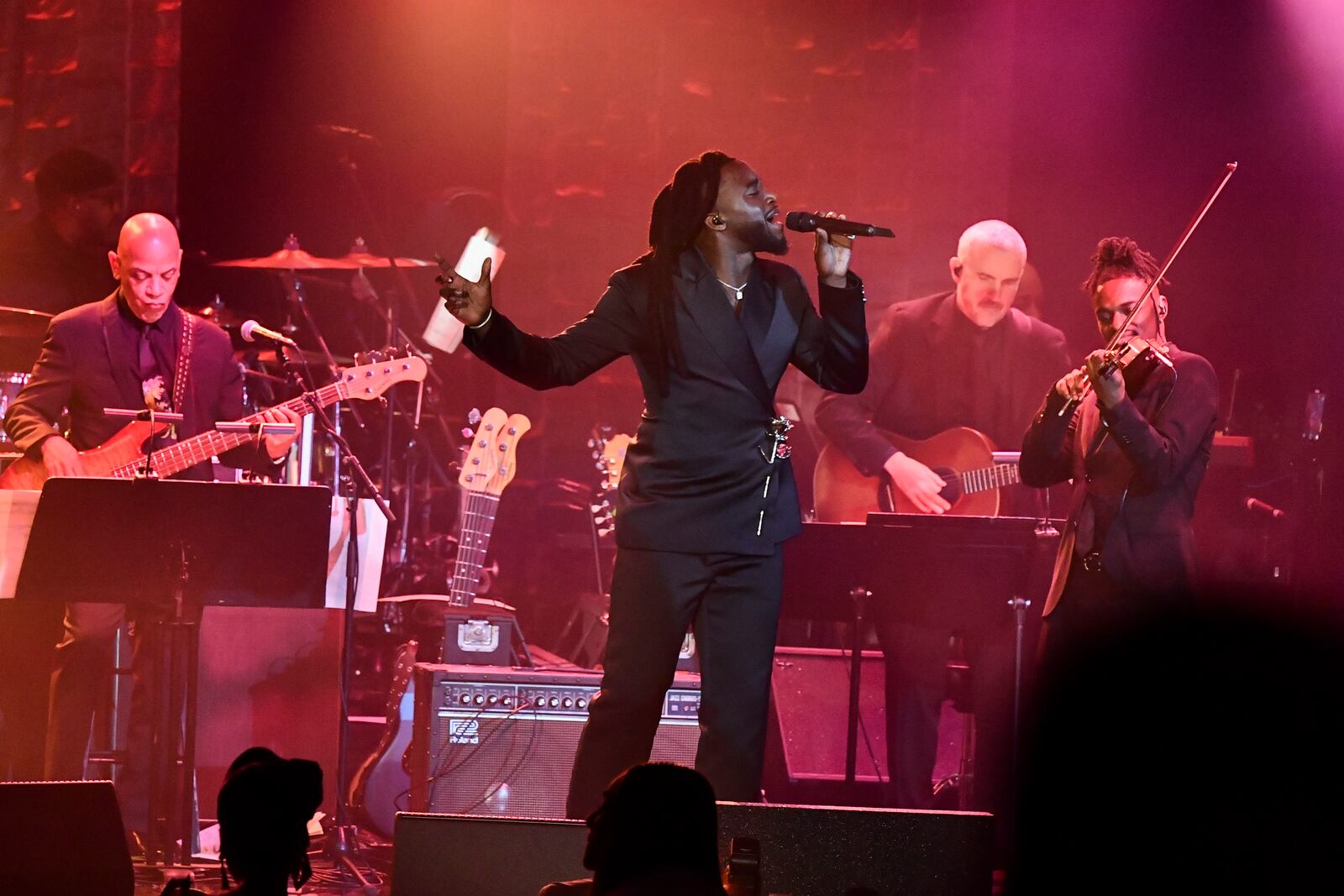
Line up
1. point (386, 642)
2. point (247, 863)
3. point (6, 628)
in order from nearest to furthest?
point (247, 863)
point (6, 628)
point (386, 642)

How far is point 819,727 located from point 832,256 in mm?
3711

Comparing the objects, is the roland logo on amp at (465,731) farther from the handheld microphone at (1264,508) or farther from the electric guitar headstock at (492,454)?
the handheld microphone at (1264,508)

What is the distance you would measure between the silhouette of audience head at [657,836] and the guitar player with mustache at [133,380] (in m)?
4.47

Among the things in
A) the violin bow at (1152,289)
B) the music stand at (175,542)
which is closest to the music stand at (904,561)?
the violin bow at (1152,289)

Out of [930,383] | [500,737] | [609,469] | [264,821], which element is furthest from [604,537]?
[264,821]

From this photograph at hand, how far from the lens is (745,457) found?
4465 millimetres

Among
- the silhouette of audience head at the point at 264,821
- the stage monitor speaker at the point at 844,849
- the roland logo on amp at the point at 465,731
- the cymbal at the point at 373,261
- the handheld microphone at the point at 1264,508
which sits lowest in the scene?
the roland logo on amp at the point at 465,731

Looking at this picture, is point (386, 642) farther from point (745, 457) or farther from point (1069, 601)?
point (745, 457)

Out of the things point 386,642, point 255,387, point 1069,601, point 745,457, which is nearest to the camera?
point 745,457

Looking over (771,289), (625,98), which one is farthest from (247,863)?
(625,98)

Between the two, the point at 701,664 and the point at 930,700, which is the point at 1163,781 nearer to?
the point at 930,700

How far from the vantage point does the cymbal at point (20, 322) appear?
320 inches

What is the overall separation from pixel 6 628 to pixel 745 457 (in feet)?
15.8

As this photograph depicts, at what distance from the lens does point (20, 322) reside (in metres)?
8.21
